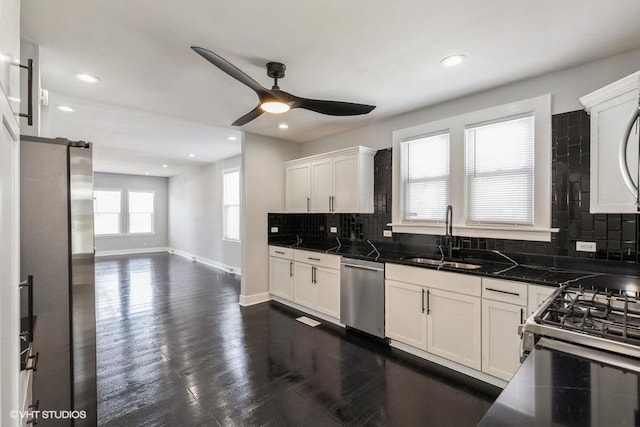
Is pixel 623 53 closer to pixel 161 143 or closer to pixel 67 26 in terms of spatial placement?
pixel 67 26

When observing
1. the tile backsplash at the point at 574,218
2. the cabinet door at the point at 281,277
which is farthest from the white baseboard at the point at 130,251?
the tile backsplash at the point at 574,218

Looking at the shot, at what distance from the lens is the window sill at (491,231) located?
104 inches

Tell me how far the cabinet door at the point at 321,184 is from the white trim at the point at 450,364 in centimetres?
200

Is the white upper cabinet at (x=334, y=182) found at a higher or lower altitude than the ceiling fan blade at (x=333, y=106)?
lower

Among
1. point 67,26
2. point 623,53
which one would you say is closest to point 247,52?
point 67,26

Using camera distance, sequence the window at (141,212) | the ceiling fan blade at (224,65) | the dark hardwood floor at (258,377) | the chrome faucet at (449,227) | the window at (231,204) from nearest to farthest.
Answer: the ceiling fan blade at (224,65)
the dark hardwood floor at (258,377)
the chrome faucet at (449,227)
the window at (231,204)
the window at (141,212)

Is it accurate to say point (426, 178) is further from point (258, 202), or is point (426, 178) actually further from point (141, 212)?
point (141, 212)

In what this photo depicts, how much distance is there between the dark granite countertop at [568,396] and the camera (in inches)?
27.9

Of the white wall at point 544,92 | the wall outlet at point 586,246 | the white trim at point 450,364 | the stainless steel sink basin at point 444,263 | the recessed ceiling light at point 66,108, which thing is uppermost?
the recessed ceiling light at point 66,108

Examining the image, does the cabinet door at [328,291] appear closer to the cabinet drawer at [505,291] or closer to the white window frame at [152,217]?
the cabinet drawer at [505,291]

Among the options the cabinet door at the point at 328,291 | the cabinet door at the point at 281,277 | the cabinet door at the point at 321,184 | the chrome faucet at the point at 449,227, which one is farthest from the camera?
the cabinet door at the point at 281,277

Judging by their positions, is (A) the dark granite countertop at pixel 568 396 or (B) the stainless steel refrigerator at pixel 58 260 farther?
(B) the stainless steel refrigerator at pixel 58 260

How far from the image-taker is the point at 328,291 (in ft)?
12.8

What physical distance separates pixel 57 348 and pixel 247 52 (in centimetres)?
233
